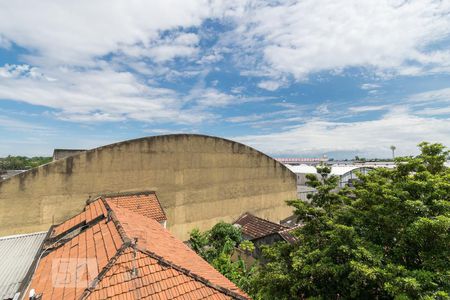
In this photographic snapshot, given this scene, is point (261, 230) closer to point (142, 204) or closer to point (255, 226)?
point (255, 226)

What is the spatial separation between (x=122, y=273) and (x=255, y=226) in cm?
1432

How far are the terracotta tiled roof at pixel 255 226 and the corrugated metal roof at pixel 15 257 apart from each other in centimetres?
1284

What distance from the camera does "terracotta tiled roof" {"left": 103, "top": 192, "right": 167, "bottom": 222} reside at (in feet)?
50.1

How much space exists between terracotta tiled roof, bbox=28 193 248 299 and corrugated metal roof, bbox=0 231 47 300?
621 millimetres

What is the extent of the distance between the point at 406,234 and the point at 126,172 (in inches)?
570

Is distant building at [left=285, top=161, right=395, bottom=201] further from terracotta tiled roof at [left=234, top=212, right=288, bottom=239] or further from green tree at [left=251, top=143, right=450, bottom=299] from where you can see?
green tree at [left=251, top=143, right=450, bottom=299]

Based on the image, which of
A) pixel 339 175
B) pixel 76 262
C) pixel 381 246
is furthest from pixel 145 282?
pixel 339 175

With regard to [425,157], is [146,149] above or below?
above

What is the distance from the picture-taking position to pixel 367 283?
721cm

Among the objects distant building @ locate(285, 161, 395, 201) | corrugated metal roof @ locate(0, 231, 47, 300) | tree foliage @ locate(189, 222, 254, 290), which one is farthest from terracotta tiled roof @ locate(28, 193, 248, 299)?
distant building @ locate(285, 161, 395, 201)

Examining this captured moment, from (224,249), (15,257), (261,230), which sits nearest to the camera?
(15,257)

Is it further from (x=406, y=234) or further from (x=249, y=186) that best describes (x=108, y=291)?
(x=249, y=186)

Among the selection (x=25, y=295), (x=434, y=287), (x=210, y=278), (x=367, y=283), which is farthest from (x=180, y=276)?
(x=434, y=287)

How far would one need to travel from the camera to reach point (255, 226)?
65.7ft
